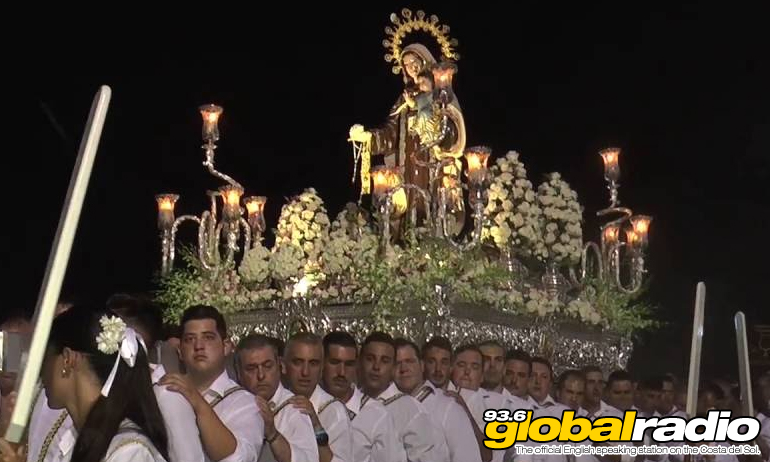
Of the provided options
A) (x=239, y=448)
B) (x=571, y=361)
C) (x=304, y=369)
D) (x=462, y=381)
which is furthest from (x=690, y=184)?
(x=239, y=448)

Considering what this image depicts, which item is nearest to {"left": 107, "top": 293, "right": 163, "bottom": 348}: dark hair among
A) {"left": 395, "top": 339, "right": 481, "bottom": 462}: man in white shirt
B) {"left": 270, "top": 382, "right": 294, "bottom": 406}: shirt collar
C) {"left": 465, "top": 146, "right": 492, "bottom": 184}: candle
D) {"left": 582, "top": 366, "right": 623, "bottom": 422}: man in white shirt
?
{"left": 270, "top": 382, "right": 294, "bottom": 406}: shirt collar

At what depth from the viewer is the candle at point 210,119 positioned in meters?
9.29

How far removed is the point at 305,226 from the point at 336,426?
386 cm

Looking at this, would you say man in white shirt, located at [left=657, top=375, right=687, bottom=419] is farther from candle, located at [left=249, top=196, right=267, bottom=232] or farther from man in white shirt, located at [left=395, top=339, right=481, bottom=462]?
candle, located at [left=249, top=196, right=267, bottom=232]

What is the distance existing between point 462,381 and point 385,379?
1.18 metres

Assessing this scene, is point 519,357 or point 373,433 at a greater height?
point 519,357

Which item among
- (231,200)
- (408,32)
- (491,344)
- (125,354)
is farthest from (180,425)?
(408,32)

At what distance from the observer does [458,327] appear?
351 inches

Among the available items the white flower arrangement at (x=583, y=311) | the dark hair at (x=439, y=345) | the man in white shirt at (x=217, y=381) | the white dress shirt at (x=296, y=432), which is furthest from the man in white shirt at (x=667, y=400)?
the man in white shirt at (x=217, y=381)

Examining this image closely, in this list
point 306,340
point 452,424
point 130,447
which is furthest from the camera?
point 452,424

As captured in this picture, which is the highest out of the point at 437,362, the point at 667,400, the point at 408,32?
the point at 408,32

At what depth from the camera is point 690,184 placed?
14.7 metres

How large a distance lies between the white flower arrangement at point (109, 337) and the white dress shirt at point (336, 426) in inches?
116

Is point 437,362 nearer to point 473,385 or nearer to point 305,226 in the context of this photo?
point 473,385
